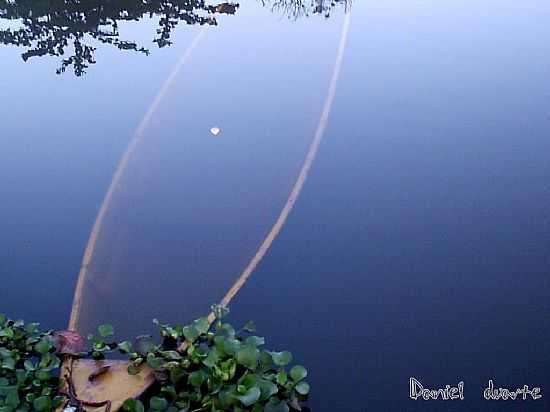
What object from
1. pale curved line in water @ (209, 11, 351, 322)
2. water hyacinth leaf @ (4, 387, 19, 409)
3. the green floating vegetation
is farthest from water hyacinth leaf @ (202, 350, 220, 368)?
water hyacinth leaf @ (4, 387, 19, 409)

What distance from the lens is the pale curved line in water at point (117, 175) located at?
170cm

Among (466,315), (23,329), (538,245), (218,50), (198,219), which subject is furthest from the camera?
(218,50)

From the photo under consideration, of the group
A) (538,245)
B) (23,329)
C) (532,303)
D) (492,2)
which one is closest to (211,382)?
(23,329)

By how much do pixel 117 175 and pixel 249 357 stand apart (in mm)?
960

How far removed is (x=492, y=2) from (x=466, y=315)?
1638 mm

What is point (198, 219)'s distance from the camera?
1.92 meters

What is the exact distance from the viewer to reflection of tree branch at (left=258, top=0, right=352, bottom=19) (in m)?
2.72

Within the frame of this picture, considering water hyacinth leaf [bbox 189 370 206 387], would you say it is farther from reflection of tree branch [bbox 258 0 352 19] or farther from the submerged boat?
reflection of tree branch [bbox 258 0 352 19]

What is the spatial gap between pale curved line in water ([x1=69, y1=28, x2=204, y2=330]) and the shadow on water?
161 millimetres

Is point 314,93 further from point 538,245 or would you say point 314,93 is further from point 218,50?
point 538,245

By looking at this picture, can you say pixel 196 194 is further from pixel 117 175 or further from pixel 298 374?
pixel 298 374

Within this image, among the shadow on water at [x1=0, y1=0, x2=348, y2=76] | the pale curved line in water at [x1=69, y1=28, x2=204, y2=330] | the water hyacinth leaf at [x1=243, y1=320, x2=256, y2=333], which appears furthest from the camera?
the shadow on water at [x1=0, y1=0, x2=348, y2=76]

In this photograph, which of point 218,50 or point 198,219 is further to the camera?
point 218,50

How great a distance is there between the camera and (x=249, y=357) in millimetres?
1325
